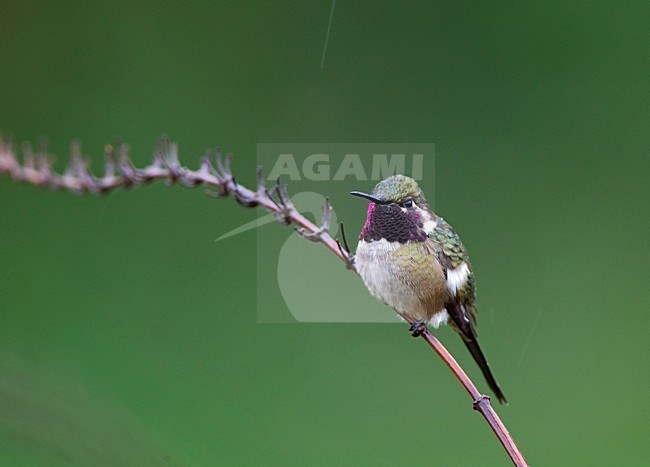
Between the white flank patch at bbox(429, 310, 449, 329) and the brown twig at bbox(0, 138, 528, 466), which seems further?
the white flank patch at bbox(429, 310, 449, 329)

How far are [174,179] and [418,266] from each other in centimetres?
77

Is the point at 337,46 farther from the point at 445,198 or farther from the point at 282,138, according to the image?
the point at 445,198

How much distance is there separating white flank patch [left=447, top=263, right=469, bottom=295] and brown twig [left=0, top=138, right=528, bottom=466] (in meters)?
0.46

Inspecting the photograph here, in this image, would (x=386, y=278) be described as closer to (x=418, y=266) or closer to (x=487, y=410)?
(x=418, y=266)

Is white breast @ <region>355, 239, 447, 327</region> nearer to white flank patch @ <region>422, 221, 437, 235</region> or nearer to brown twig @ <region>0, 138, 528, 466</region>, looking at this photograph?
white flank patch @ <region>422, 221, 437, 235</region>

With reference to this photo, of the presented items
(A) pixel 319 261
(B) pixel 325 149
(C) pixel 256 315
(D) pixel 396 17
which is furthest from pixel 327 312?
(D) pixel 396 17

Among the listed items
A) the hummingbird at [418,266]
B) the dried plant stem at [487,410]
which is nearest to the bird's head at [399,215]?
the hummingbird at [418,266]

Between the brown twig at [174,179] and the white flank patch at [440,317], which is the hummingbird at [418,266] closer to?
the white flank patch at [440,317]

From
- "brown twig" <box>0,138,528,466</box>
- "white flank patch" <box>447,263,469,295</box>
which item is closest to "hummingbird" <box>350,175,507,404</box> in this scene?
"white flank patch" <box>447,263,469,295</box>

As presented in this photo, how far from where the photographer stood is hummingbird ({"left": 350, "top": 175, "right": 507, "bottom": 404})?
3.75 feet

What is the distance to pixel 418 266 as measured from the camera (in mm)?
1307

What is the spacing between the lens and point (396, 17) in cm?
382

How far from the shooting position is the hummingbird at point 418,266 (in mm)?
1142

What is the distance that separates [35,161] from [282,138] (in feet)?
10.5
